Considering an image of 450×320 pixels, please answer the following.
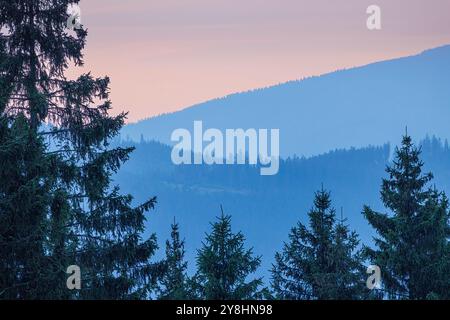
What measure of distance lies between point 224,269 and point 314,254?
27.1 ft

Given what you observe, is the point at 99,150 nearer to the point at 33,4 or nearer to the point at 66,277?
the point at 33,4

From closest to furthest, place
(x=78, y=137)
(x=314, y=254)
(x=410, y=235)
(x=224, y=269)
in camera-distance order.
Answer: (x=224, y=269) → (x=78, y=137) → (x=410, y=235) → (x=314, y=254)

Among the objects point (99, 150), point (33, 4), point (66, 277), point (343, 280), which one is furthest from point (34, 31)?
Answer: point (343, 280)

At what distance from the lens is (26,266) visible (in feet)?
44.3

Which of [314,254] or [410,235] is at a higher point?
[410,235]

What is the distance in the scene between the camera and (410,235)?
2100 cm

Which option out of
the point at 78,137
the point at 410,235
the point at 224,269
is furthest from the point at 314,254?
the point at 78,137

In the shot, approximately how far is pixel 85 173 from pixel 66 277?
6.57 m

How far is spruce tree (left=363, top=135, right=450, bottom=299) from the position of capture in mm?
20266

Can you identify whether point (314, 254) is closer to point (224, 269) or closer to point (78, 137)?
point (224, 269)

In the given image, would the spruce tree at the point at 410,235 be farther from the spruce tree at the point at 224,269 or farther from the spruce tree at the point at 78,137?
the spruce tree at the point at 78,137

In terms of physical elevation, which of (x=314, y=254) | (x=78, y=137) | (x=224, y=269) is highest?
(x=78, y=137)

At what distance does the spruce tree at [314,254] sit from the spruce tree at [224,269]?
20.3 feet

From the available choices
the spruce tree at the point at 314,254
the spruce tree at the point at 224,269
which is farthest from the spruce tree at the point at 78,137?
the spruce tree at the point at 314,254
